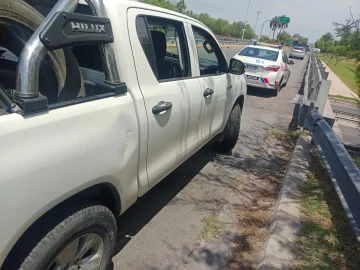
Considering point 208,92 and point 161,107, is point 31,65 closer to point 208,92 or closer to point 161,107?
point 161,107

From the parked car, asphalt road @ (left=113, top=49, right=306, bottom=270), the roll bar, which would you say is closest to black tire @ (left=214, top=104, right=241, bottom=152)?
asphalt road @ (left=113, top=49, right=306, bottom=270)

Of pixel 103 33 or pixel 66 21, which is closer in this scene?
pixel 66 21

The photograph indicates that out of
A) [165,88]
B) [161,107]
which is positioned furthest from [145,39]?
[161,107]

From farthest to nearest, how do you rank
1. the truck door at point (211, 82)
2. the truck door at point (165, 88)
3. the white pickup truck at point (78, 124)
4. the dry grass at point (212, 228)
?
the truck door at point (211, 82), the dry grass at point (212, 228), the truck door at point (165, 88), the white pickup truck at point (78, 124)

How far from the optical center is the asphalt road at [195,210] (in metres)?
2.82

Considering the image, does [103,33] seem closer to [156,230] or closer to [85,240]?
[85,240]

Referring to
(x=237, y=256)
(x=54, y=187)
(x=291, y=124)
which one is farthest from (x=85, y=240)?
(x=291, y=124)

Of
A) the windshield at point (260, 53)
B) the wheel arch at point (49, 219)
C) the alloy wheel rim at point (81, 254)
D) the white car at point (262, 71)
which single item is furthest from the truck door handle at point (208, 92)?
the windshield at point (260, 53)

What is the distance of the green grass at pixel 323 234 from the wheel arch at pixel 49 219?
1688 mm

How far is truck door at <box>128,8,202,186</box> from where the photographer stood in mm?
2430

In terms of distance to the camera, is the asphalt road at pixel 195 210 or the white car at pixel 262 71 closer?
the asphalt road at pixel 195 210

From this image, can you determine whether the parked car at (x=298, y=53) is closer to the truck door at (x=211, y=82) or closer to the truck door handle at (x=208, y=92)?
the truck door at (x=211, y=82)

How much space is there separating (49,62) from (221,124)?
2740 millimetres

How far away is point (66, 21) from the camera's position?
1712mm
